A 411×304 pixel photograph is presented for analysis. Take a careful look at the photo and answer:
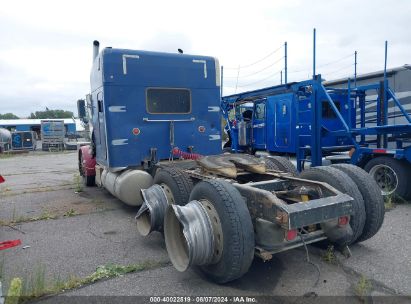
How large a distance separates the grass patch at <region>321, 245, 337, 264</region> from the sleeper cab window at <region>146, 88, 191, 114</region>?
157 inches

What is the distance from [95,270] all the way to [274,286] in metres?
1.95

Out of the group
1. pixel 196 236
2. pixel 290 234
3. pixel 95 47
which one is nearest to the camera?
pixel 290 234

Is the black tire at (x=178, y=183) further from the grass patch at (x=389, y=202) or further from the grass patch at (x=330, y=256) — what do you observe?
the grass patch at (x=389, y=202)

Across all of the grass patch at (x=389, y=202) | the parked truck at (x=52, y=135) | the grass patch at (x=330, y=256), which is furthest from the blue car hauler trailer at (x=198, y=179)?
the parked truck at (x=52, y=135)

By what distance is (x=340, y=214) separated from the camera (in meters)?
3.38

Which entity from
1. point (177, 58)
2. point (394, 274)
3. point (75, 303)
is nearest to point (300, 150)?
point (177, 58)

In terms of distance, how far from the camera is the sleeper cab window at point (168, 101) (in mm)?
6691

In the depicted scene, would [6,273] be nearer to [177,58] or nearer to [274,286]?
[274,286]

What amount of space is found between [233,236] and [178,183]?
1.60m

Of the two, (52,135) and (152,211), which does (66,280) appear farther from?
(52,135)

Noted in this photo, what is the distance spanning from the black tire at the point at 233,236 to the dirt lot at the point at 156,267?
210 millimetres

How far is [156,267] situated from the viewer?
3883 mm

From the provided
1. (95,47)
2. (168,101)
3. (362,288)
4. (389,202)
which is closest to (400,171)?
(389,202)

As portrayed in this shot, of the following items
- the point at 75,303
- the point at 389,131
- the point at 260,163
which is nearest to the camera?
Answer: the point at 75,303
